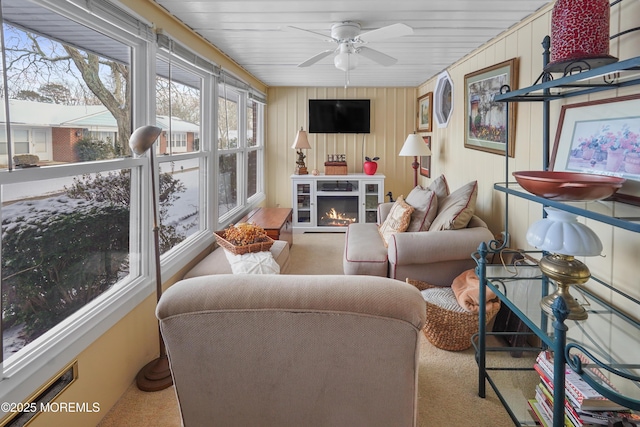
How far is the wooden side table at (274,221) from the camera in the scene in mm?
4125

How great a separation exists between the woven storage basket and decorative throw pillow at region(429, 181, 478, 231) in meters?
0.66

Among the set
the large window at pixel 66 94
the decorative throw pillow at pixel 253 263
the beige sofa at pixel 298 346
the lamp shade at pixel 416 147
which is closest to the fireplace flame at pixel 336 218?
the lamp shade at pixel 416 147

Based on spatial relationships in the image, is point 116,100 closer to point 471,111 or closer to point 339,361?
point 339,361

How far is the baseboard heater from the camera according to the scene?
1.44 metres

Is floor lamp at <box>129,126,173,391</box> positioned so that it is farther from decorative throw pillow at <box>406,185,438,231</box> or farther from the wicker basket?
decorative throw pillow at <box>406,185,438,231</box>

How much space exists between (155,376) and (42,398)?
0.70 meters

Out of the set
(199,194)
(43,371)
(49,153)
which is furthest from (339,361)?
(199,194)

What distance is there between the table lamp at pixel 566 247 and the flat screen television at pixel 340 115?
15.7 feet

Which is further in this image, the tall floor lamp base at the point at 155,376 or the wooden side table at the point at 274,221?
the wooden side table at the point at 274,221

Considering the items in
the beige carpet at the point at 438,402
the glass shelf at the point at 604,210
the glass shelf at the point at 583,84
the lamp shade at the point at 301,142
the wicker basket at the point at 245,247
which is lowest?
the beige carpet at the point at 438,402

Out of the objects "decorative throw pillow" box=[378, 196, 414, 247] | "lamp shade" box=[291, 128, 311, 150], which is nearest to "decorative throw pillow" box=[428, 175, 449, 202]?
"decorative throw pillow" box=[378, 196, 414, 247]

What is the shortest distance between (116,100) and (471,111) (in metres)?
2.95

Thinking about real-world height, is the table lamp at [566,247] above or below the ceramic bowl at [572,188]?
below

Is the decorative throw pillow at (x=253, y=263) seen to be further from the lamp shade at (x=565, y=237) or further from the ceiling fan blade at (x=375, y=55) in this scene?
the lamp shade at (x=565, y=237)
